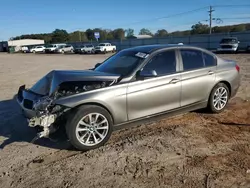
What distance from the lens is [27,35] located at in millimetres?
129750

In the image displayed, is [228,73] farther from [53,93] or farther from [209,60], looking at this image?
[53,93]

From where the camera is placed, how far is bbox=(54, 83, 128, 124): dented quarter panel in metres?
4.03

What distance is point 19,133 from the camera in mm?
5062

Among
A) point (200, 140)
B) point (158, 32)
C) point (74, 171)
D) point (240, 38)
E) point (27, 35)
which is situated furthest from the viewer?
point (27, 35)

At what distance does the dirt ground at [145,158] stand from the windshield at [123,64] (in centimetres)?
119

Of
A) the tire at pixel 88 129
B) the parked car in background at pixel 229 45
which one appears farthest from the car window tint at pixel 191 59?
the parked car in background at pixel 229 45

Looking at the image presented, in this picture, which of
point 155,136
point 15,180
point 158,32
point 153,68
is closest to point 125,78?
point 153,68

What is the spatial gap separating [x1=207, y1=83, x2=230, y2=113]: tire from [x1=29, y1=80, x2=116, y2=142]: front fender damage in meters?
2.57

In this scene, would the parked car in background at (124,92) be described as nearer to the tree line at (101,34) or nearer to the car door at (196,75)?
the car door at (196,75)

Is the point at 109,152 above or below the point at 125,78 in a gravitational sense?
below

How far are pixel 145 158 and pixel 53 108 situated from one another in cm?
163

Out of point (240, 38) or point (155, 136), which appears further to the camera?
point (240, 38)

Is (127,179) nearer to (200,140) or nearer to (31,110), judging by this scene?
(200,140)

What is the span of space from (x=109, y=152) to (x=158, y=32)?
298 ft
